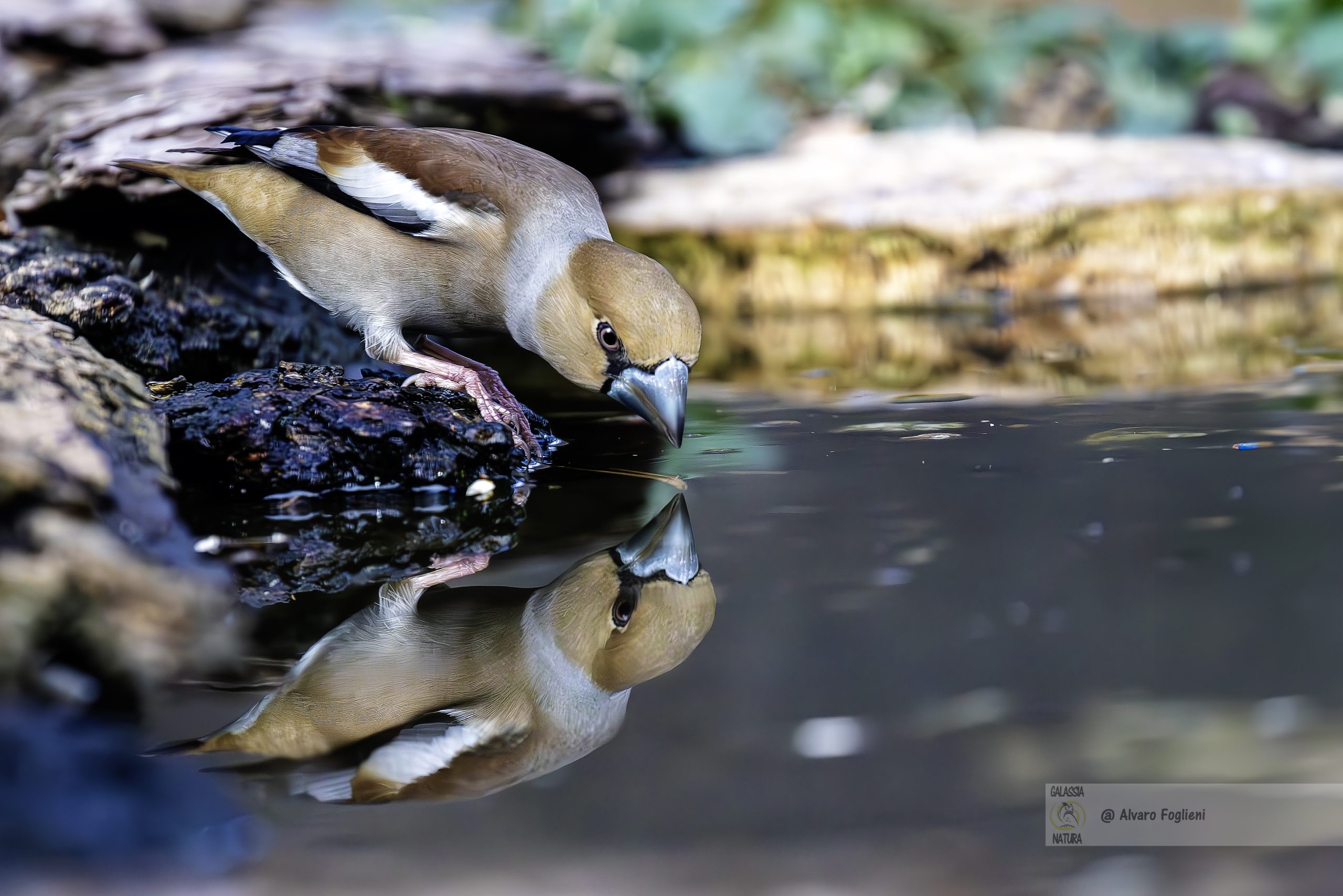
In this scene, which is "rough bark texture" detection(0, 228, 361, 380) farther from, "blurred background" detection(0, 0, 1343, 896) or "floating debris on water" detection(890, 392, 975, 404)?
"floating debris on water" detection(890, 392, 975, 404)

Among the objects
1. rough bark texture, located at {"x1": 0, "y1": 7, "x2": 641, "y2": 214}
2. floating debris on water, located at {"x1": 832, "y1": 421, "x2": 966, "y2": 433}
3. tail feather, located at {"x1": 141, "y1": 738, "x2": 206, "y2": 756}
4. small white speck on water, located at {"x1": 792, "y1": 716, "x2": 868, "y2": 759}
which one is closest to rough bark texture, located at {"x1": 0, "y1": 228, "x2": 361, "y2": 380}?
rough bark texture, located at {"x1": 0, "y1": 7, "x2": 641, "y2": 214}

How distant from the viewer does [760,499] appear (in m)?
2.65

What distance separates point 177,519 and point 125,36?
11.9 ft

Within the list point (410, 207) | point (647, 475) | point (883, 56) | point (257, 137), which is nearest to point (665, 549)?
point (647, 475)

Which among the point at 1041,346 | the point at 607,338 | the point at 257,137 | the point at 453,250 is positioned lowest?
the point at 1041,346

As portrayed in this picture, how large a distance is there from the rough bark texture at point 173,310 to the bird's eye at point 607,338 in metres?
1.53

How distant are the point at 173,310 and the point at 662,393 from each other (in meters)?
1.84

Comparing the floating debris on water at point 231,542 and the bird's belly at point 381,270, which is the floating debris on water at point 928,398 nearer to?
the bird's belly at point 381,270

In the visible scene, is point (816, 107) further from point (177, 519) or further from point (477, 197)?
point (177, 519)

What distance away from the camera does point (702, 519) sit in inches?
98.8

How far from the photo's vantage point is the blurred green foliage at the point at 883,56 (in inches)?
279

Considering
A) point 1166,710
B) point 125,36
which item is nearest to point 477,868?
point 1166,710

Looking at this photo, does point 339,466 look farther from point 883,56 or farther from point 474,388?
point 883,56

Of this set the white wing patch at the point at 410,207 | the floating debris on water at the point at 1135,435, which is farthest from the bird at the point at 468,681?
the floating debris on water at the point at 1135,435
